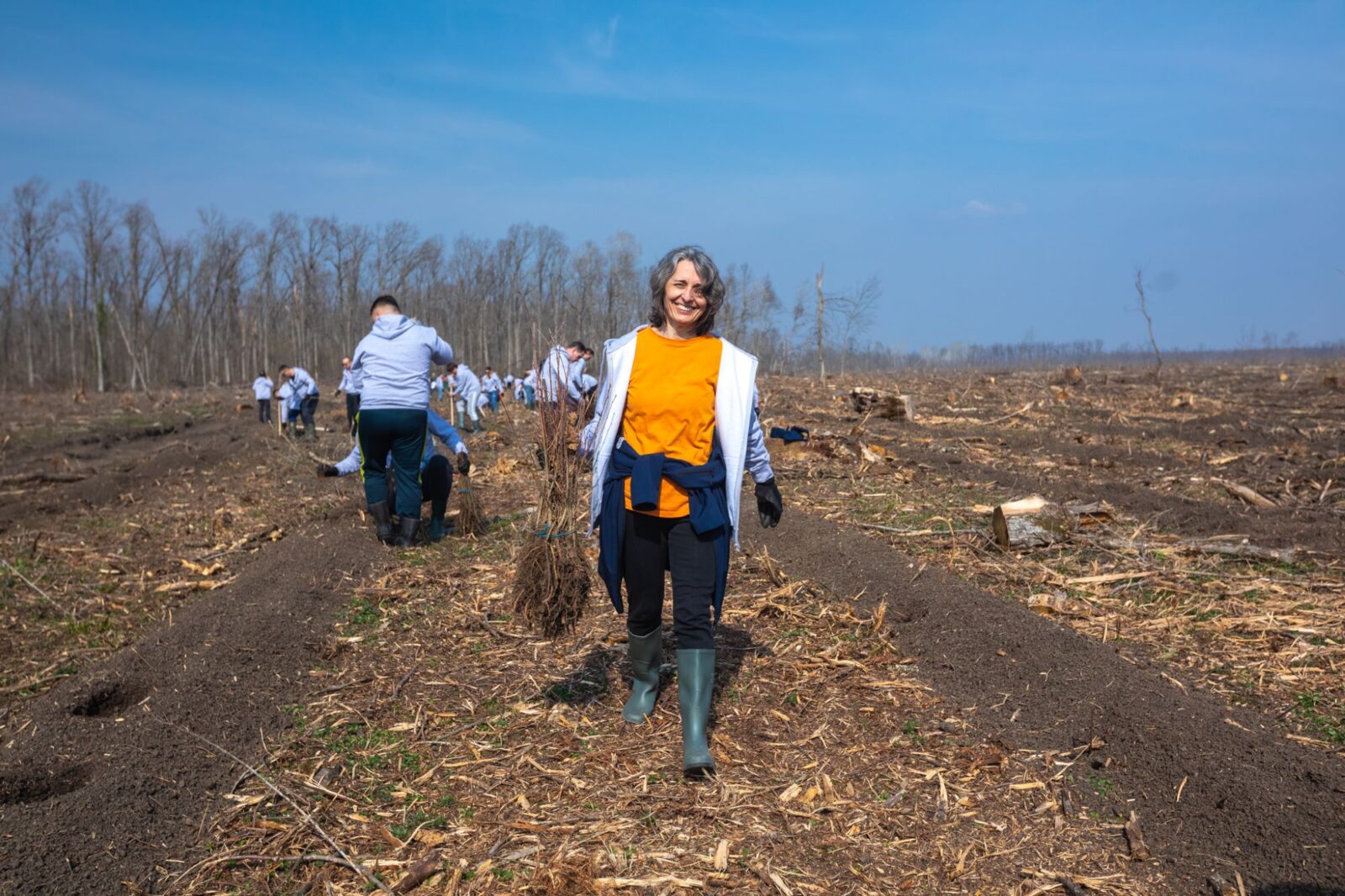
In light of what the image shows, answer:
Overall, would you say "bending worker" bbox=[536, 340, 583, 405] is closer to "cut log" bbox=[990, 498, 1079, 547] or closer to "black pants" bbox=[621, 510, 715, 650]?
"black pants" bbox=[621, 510, 715, 650]

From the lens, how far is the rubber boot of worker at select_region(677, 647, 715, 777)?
3.73m

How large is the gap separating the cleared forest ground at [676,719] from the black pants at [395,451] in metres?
0.45

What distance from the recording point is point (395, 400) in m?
7.36

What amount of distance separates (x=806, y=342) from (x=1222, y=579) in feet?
125

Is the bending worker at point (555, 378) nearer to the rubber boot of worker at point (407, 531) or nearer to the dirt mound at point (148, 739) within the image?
the dirt mound at point (148, 739)

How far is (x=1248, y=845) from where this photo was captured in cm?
335

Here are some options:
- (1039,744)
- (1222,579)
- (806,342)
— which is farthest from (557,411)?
(806,342)

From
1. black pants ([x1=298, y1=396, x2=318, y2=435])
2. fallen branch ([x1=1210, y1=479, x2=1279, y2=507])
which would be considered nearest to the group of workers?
fallen branch ([x1=1210, y1=479, x2=1279, y2=507])

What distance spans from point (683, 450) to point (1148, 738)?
2249 millimetres

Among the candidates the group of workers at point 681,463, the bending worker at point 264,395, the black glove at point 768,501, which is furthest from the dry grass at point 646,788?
the bending worker at point 264,395

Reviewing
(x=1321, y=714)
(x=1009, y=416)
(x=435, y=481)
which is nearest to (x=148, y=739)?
(x=435, y=481)

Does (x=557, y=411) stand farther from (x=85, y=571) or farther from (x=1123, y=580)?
(x=85, y=571)

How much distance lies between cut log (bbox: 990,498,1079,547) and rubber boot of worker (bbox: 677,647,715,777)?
4.31 meters

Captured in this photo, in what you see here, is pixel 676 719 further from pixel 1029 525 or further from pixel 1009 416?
pixel 1009 416
